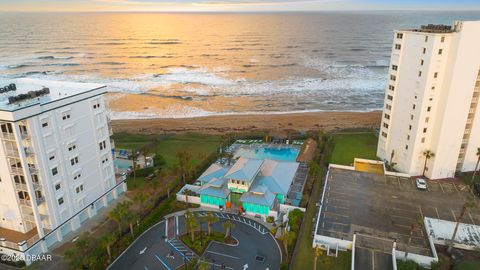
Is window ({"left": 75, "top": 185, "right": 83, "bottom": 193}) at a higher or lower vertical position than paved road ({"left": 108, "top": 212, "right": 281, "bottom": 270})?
higher

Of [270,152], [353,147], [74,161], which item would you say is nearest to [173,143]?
[270,152]

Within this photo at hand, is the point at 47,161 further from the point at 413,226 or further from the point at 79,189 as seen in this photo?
the point at 413,226

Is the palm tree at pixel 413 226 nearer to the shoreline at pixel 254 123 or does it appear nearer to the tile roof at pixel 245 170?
the tile roof at pixel 245 170

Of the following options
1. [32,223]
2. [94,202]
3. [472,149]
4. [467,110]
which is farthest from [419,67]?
[32,223]

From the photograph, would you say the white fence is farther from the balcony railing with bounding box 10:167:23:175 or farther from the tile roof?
the tile roof

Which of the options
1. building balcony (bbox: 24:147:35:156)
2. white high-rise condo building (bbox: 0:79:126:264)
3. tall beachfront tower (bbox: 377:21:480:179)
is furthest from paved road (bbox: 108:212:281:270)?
tall beachfront tower (bbox: 377:21:480:179)

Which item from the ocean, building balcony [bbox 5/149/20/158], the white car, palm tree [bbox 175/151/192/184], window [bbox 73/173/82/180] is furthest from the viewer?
the ocean

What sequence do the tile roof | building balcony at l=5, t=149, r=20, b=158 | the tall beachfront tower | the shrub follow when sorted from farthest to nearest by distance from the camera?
the tall beachfront tower → the tile roof → building balcony at l=5, t=149, r=20, b=158 → the shrub
